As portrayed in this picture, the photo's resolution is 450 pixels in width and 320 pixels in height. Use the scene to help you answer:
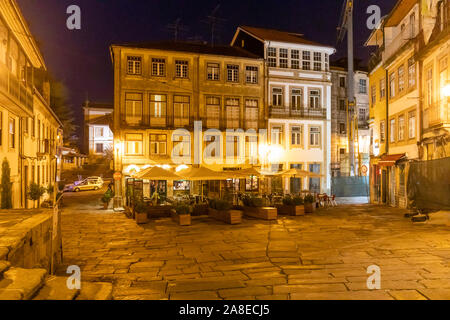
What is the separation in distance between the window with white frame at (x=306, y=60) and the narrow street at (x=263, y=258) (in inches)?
763

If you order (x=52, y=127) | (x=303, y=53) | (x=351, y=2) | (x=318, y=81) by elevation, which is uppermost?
(x=351, y=2)

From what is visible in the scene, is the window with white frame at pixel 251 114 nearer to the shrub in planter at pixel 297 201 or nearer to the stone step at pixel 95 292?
the shrub in planter at pixel 297 201

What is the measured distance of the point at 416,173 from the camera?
52.2ft

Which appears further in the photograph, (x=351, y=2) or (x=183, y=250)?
(x=351, y=2)

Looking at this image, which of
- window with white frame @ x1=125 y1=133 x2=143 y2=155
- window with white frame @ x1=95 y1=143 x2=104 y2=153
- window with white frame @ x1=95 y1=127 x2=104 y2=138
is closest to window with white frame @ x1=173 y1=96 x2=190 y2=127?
window with white frame @ x1=125 y1=133 x2=143 y2=155

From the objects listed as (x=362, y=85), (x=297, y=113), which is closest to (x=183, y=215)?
(x=297, y=113)

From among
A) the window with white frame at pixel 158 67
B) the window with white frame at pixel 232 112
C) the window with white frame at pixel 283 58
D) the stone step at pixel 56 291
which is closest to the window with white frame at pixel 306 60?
the window with white frame at pixel 283 58

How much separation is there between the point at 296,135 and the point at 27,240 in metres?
26.9

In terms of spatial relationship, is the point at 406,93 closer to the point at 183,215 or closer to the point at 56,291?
the point at 183,215

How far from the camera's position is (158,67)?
1120 inches

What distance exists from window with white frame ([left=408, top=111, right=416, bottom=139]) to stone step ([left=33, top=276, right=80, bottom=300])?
2012 centimetres

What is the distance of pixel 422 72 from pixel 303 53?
14.0 metres
